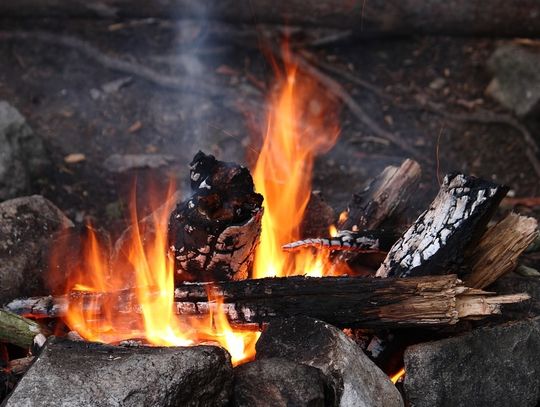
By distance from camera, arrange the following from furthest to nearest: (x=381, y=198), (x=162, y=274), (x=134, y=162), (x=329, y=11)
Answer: (x=329, y=11)
(x=134, y=162)
(x=381, y=198)
(x=162, y=274)

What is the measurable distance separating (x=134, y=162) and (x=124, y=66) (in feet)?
4.12

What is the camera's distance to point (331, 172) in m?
5.93

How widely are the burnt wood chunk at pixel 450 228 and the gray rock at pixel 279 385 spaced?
2.96 ft

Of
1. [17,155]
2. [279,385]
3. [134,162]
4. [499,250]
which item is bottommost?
[279,385]

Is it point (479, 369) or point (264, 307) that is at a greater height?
point (264, 307)

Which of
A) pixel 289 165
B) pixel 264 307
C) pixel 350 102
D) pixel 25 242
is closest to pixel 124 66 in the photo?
pixel 350 102

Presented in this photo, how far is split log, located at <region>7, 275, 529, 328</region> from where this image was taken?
3.14 meters

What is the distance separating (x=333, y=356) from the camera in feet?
9.46

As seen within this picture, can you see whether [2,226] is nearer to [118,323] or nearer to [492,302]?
A: [118,323]

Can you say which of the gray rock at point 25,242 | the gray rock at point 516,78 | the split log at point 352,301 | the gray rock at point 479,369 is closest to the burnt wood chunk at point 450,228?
the split log at point 352,301

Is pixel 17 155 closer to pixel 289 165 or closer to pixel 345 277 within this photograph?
pixel 289 165

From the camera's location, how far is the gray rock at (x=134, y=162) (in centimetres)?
566

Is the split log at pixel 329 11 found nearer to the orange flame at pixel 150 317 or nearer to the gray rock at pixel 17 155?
the gray rock at pixel 17 155

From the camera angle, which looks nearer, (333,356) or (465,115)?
(333,356)
